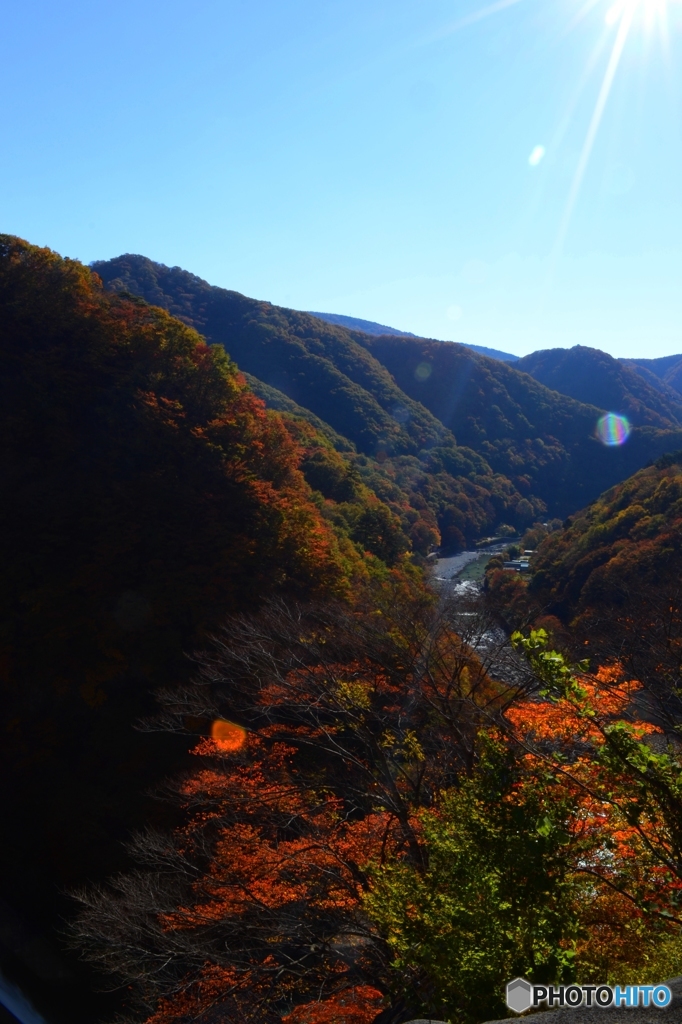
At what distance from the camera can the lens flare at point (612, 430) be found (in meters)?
85.2

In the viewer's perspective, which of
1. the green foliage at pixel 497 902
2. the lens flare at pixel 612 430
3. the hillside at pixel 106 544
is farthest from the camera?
the lens flare at pixel 612 430

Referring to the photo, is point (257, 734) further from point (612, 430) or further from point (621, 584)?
point (612, 430)

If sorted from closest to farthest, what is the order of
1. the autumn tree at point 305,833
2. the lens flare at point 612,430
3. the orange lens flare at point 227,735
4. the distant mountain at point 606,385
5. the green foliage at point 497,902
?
the green foliage at point 497,902 < the autumn tree at point 305,833 < the orange lens flare at point 227,735 < the lens flare at point 612,430 < the distant mountain at point 606,385

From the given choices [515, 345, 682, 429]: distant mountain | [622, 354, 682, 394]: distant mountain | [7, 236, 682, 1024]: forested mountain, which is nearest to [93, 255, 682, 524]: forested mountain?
[515, 345, 682, 429]: distant mountain

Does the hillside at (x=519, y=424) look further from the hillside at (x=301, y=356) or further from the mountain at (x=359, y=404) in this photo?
the hillside at (x=301, y=356)

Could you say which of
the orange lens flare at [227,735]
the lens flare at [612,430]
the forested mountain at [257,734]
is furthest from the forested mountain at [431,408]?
the orange lens flare at [227,735]

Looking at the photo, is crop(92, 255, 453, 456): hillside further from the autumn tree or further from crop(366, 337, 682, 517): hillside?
the autumn tree

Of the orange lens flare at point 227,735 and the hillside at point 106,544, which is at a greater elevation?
the hillside at point 106,544

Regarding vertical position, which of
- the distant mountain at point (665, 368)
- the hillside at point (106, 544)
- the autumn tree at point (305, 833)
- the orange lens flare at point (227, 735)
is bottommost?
the distant mountain at point (665, 368)

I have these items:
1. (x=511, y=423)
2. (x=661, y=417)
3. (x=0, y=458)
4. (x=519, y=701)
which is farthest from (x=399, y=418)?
(x=519, y=701)

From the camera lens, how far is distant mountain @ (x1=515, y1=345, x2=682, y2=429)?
3985 inches

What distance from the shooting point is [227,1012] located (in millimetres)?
8258

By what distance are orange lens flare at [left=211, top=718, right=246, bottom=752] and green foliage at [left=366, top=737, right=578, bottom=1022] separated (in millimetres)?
9179

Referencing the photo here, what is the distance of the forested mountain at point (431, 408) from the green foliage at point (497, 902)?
60873mm
